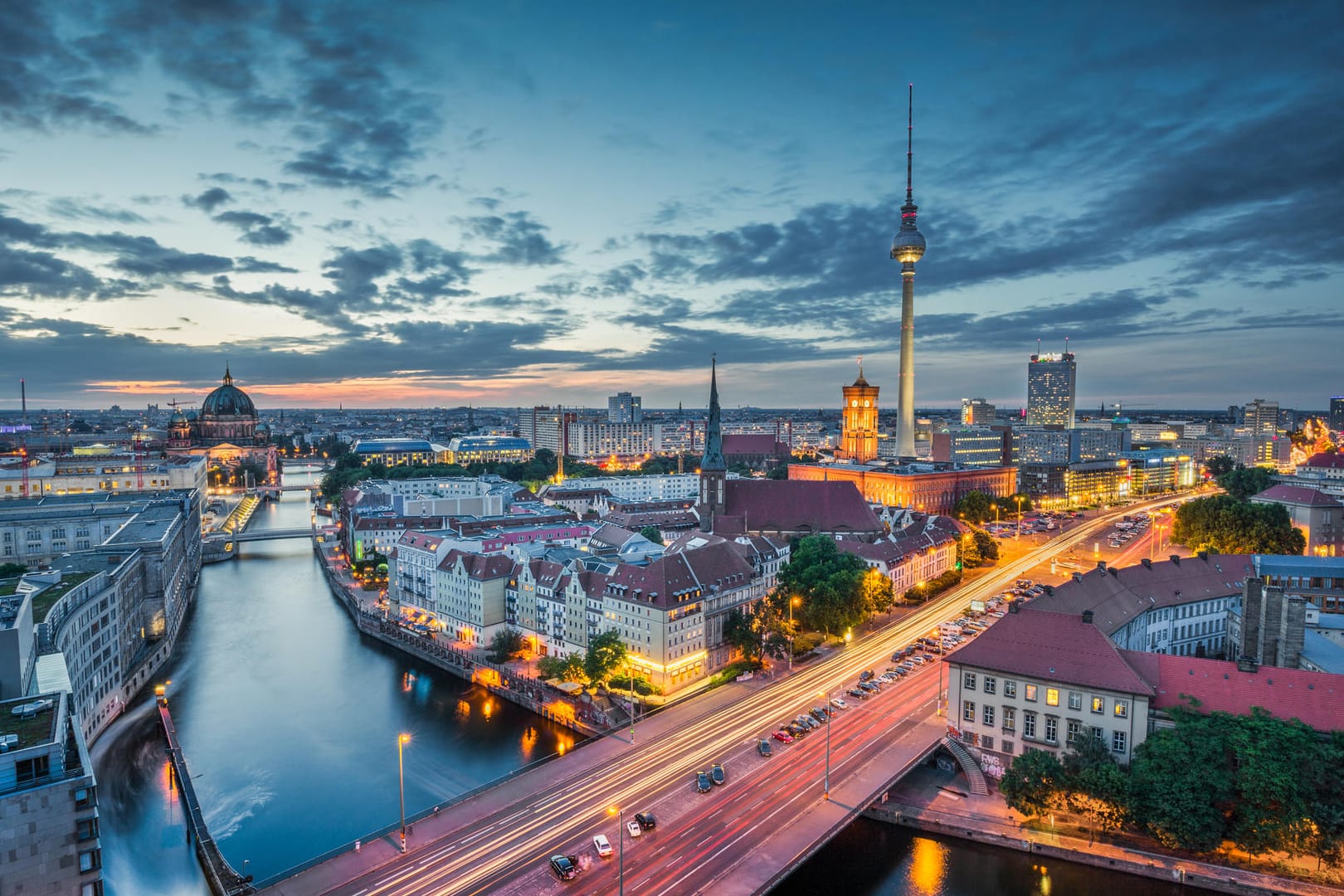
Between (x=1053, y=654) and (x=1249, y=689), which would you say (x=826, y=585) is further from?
(x=1249, y=689)

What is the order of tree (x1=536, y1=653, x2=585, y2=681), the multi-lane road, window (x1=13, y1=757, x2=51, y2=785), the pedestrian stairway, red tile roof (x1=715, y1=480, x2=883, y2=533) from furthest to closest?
red tile roof (x1=715, y1=480, x2=883, y2=533) → tree (x1=536, y1=653, x2=585, y2=681) → the pedestrian stairway → the multi-lane road → window (x1=13, y1=757, x2=51, y2=785)

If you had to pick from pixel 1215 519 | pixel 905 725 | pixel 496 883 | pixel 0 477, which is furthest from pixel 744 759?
pixel 0 477

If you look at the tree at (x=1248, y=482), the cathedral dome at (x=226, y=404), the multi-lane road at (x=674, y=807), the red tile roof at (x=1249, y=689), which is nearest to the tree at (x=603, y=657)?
the multi-lane road at (x=674, y=807)

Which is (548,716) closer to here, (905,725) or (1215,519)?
(905,725)

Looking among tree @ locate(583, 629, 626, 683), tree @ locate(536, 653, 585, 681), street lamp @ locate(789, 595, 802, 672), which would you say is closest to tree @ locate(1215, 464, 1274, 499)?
street lamp @ locate(789, 595, 802, 672)

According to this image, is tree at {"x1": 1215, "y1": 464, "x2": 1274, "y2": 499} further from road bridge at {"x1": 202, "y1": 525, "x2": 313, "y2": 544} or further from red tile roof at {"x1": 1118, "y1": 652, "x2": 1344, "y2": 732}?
road bridge at {"x1": 202, "y1": 525, "x2": 313, "y2": 544}
